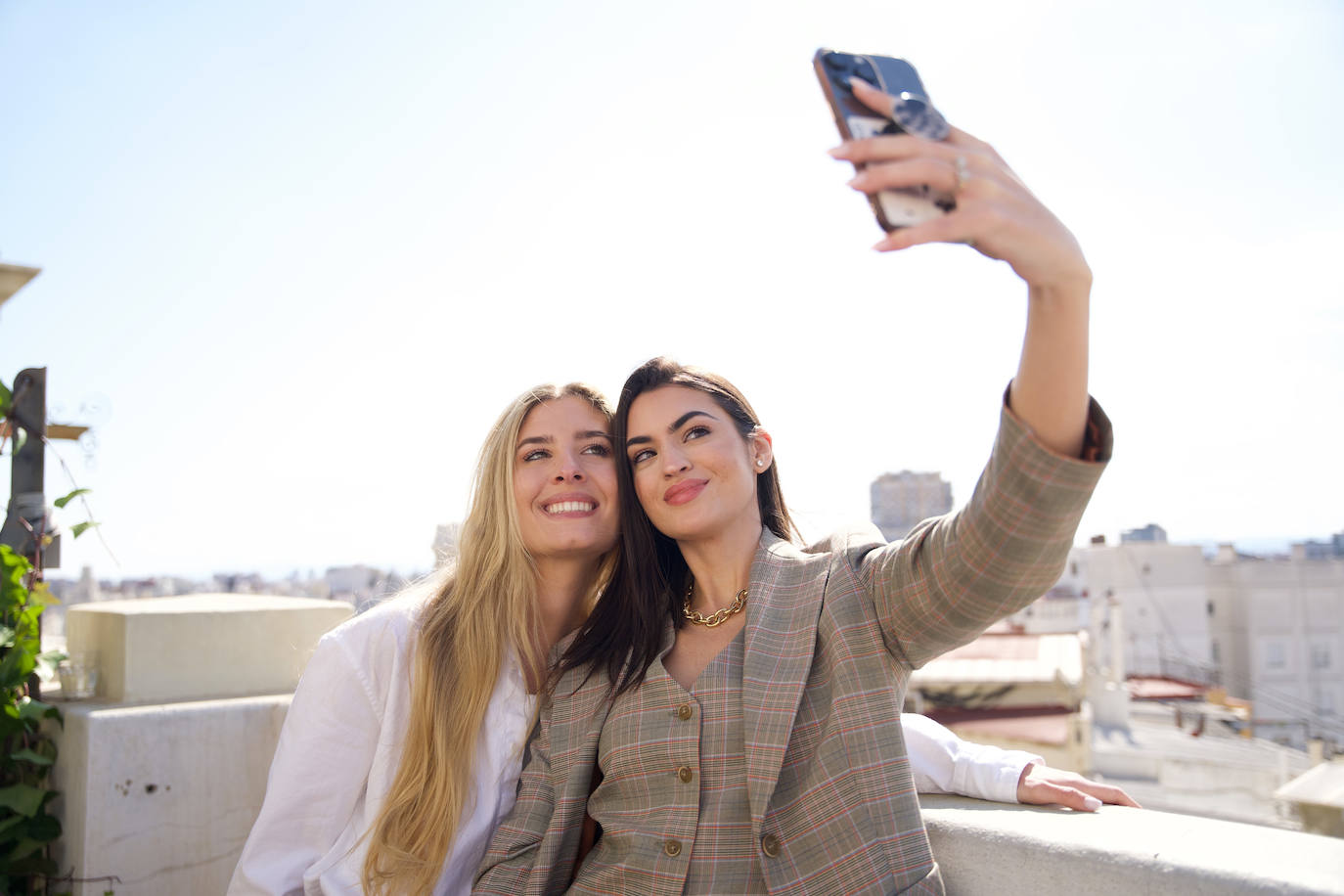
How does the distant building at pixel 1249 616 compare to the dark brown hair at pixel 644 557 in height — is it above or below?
below

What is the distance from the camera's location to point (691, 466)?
245 centimetres

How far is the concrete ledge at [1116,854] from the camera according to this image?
1.50 m

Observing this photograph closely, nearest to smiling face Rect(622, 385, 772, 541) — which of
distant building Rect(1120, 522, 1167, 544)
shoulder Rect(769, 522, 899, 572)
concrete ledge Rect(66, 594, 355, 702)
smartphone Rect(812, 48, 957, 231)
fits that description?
shoulder Rect(769, 522, 899, 572)

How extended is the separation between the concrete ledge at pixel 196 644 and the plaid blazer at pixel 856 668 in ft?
4.97

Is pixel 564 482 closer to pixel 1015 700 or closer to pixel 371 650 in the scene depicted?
pixel 371 650

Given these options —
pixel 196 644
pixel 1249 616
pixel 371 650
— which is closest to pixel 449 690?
pixel 371 650

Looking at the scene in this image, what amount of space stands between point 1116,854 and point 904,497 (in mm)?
39611

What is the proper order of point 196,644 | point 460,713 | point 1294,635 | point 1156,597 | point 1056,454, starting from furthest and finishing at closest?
point 1294,635, point 1156,597, point 196,644, point 460,713, point 1056,454

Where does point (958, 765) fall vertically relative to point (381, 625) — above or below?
below

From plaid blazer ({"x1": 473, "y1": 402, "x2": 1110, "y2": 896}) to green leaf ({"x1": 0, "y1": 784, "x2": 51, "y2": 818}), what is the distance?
1.63 metres

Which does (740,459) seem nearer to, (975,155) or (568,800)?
(568,800)

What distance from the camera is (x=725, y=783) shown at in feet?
6.75

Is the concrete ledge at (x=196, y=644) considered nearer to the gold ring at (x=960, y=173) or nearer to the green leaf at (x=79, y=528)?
the green leaf at (x=79, y=528)

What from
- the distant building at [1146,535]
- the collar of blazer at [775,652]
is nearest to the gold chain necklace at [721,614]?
the collar of blazer at [775,652]
